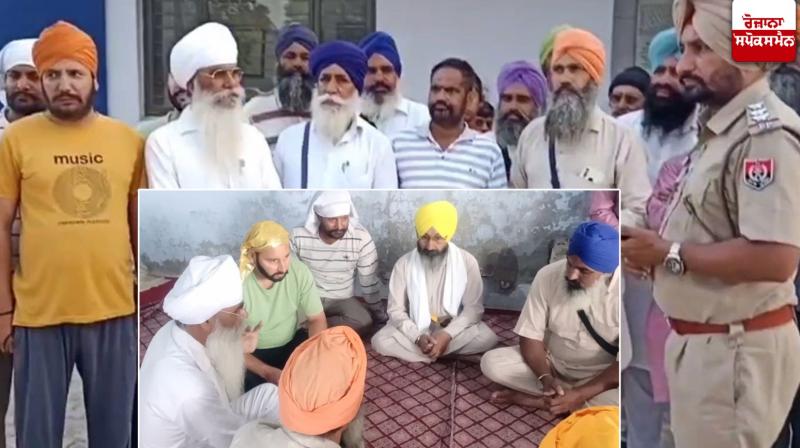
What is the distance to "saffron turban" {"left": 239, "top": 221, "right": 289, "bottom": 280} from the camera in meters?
2.26

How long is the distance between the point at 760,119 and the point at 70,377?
6.53 feet

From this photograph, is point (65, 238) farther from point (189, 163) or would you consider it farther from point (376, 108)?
point (376, 108)

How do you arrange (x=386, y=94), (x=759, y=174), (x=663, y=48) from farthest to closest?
(x=386, y=94), (x=663, y=48), (x=759, y=174)

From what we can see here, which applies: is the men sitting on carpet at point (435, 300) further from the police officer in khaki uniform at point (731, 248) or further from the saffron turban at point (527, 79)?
Result: the police officer in khaki uniform at point (731, 248)

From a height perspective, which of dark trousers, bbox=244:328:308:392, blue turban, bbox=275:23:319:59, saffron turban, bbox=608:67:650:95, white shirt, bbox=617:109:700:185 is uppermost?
blue turban, bbox=275:23:319:59

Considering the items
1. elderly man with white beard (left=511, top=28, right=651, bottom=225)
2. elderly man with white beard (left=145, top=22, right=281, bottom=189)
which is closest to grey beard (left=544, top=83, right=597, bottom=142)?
elderly man with white beard (left=511, top=28, right=651, bottom=225)

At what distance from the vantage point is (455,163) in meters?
2.25

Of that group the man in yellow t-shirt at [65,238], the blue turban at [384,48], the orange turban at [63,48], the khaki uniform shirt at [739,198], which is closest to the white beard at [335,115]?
the blue turban at [384,48]

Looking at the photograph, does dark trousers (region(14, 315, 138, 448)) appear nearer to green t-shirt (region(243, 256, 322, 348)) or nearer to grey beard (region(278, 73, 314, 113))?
green t-shirt (region(243, 256, 322, 348))

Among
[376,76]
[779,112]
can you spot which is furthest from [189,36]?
[779,112]

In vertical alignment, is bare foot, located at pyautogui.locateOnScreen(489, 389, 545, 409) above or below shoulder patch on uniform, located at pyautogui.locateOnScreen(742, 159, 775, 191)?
below

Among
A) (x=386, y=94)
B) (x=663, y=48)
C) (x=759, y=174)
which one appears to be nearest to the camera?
(x=759, y=174)

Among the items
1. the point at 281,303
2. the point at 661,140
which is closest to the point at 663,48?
the point at 661,140

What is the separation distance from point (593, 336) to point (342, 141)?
86 centimetres
